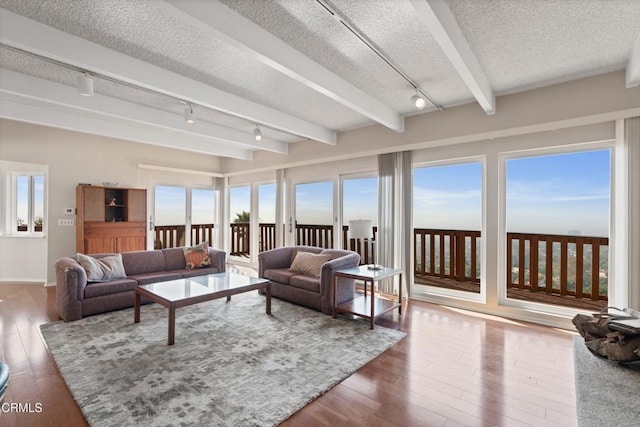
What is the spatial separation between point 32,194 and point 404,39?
6.99 meters

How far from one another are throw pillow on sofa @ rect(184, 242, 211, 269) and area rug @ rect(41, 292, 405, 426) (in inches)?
43.8

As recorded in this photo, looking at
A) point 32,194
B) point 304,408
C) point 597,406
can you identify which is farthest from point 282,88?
point 32,194

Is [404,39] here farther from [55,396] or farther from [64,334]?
[64,334]

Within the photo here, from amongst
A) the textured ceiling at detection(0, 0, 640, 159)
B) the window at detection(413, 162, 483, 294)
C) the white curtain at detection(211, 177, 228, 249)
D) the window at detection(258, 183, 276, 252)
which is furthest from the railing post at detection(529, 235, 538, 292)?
the white curtain at detection(211, 177, 228, 249)

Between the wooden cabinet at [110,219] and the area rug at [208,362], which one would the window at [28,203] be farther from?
the area rug at [208,362]

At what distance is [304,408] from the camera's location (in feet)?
6.81

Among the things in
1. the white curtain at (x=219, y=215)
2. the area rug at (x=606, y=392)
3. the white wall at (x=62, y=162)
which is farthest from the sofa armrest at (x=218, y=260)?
the area rug at (x=606, y=392)

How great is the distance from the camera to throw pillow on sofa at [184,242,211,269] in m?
5.04

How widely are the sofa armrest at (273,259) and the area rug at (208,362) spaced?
3.07 ft

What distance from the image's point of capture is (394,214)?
485 centimetres

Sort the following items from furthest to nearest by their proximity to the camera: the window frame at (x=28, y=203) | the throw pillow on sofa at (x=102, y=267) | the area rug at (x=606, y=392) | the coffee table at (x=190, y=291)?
the window frame at (x=28, y=203)
the throw pillow on sofa at (x=102, y=267)
the coffee table at (x=190, y=291)
the area rug at (x=606, y=392)

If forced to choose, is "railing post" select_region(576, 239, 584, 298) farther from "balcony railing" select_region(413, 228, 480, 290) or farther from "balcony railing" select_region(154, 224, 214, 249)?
"balcony railing" select_region(154, 224, 214, 249)

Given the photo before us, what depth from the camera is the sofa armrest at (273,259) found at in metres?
4.86

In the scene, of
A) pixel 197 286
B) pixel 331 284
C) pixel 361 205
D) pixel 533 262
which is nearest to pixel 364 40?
pixel 331 284
